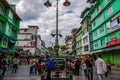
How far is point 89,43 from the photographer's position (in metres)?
49.4

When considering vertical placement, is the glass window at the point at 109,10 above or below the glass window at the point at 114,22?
above

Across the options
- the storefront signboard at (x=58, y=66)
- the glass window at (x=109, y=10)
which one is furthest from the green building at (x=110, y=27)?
the storefront signboard at (x=58, y=66)

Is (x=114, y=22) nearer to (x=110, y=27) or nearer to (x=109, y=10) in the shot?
(x=110, y=27)

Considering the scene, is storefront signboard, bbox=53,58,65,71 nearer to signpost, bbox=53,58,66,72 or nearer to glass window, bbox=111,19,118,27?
signpost, bbox=53,58,66,72

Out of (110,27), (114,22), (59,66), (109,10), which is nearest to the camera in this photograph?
(59,66)

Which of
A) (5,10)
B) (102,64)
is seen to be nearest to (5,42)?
(5,10)

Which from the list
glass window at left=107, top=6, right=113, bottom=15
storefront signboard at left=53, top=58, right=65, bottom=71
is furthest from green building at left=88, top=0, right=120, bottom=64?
storefront signboard at left=53, top=58, right=65, bottom=71

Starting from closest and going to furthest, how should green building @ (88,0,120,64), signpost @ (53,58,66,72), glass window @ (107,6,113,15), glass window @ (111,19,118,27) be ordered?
signpost @ (53,58,66,72) < green building @ (88,0,120,64) < glass window @ (111,19,118,27) < glass window @ (107,6,113,15)

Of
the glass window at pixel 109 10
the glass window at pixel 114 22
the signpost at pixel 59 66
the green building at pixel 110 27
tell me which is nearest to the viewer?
the signpost at pixel 59 66

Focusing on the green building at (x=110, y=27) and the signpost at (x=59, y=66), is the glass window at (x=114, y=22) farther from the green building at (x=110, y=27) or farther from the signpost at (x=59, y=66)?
the signpost at (x=59, y=66)

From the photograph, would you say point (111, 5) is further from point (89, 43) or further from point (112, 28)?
point (89, 43)

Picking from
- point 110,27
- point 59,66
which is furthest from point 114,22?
point 59,66

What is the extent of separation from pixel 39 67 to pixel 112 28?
17.8 m

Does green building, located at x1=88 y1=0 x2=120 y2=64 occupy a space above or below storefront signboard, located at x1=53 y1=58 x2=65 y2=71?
above
